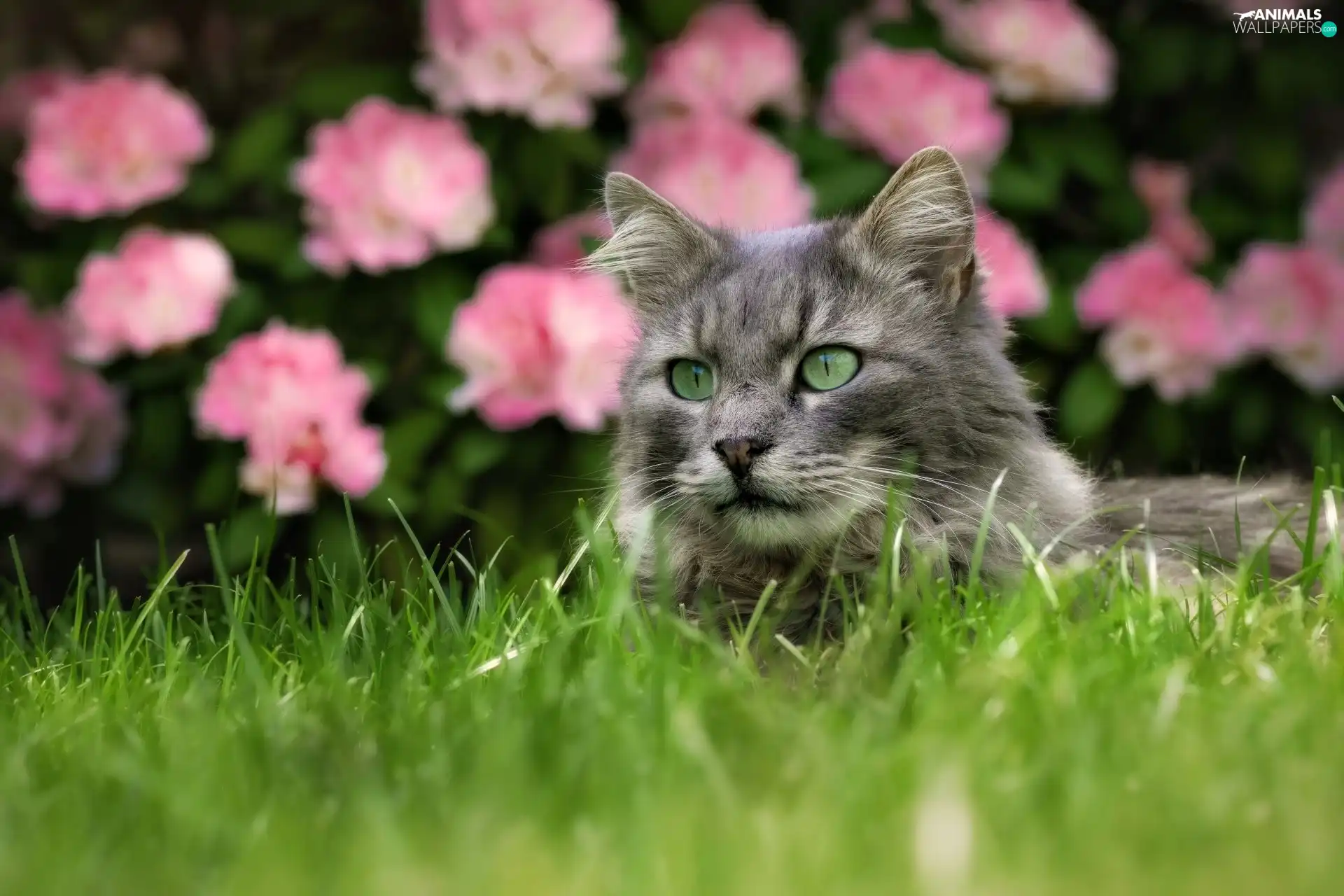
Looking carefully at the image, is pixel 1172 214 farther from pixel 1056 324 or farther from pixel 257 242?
pixel 257 242

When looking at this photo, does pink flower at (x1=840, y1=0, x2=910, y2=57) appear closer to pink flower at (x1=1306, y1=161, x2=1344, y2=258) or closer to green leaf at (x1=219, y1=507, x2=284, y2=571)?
pink flower at (x1=1306, y1=161, x2=1344, y2=258)

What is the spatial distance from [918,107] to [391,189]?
3.53ft

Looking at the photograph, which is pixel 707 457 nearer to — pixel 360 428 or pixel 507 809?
pixel 507 809

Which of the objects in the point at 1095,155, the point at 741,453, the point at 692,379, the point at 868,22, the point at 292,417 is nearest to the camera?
the point at 741,453

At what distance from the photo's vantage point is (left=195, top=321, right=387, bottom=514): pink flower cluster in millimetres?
2676

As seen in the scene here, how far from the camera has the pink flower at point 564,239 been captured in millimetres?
2904

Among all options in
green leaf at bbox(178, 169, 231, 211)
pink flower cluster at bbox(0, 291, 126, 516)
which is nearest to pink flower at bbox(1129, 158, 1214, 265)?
green leaf at bbox(178, 169, 231, 211)

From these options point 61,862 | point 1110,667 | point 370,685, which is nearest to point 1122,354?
point 1110,667

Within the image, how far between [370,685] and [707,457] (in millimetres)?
547

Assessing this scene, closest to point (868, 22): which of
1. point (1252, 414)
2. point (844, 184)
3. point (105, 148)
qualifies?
point (844, 184)

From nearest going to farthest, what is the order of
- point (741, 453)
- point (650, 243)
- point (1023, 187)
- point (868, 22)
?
point (741, 453)
point (650, 243)
point (1023, 187)
point (868, 22)

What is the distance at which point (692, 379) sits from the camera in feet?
6.75

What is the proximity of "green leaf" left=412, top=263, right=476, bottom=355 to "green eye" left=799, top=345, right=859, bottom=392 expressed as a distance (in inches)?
41.5

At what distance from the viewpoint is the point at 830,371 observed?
1.94 metres
